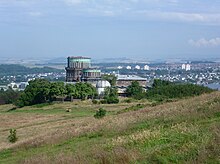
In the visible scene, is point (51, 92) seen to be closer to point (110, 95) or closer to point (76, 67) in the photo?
point (110, 95)

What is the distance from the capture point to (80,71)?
327 feet

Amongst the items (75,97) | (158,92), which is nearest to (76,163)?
(158,92)

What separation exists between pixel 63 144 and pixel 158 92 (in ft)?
158

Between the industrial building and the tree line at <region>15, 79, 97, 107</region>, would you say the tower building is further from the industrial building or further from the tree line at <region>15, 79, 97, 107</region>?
the tree line at <region>15, 79, 97, 107</region>

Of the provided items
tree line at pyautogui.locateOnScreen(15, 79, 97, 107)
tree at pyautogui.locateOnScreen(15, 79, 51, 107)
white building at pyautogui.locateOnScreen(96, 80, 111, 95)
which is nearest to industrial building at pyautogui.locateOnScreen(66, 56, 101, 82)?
white building at pyautogui.locateOnScreen(96, 80, 111, 95)

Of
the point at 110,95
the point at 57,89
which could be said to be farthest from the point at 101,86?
the point at 57,89

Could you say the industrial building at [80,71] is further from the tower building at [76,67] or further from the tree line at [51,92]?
the tree line at [51,92]

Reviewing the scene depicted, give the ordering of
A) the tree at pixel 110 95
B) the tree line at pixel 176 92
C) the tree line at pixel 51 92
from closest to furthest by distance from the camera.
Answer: the tree line at pixel 176 92, the tree at pixel 110 95, the tree line at pixel 51 92

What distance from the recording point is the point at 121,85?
3762 inches

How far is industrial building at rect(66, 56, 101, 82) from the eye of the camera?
93750 mm

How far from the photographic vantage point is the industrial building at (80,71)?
308ft

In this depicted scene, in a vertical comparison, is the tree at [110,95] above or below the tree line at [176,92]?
below

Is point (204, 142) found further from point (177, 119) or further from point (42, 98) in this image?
point (42, 98)

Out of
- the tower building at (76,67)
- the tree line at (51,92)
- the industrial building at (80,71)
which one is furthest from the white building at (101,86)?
the tower building at (76,67)
